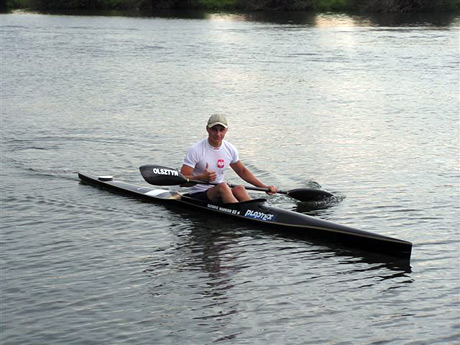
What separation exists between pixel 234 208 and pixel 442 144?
7.98 meters

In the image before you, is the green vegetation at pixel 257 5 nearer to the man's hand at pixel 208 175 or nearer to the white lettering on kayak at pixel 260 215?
the man's hand at pixel 208 175

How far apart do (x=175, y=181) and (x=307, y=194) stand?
220 cm

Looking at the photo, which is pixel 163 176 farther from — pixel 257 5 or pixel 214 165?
pixel 257 5

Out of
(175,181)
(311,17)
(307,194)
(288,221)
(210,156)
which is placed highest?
(311,17)

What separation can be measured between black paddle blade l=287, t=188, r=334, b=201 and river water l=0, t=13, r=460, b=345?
0.23 m

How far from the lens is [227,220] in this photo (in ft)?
43.8

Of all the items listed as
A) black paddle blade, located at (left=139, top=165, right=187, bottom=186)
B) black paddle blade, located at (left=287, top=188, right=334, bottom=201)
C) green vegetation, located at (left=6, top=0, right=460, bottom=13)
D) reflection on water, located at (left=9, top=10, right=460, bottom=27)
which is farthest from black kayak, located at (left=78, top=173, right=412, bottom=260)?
green vegetation, located at (left=6, top=0, right=460, bottom=13)

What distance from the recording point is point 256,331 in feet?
30.4

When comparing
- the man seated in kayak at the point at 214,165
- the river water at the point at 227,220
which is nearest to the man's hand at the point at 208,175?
the man seated in kayak at the point at 214,165

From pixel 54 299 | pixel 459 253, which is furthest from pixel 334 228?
pixel 54 299

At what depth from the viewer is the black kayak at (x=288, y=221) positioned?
11586 millimetres

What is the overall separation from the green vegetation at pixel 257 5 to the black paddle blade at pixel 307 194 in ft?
158

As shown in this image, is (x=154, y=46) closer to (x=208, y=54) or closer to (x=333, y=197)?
(x=208, y=54)

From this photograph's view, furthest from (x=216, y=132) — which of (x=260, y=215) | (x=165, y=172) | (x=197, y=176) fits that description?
(x=260, y=215)
